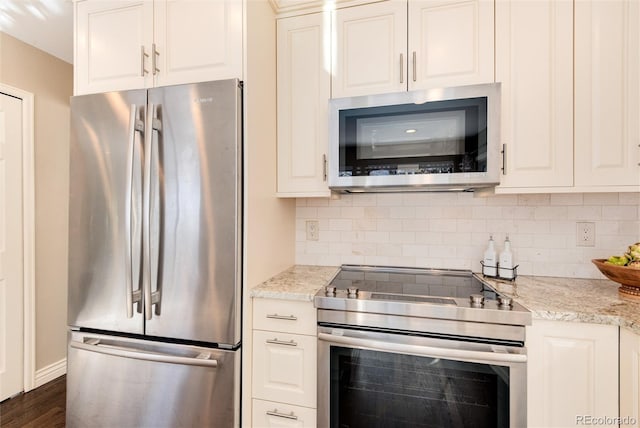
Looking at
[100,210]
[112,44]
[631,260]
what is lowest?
[631,260]

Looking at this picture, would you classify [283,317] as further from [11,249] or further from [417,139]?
[11,249]

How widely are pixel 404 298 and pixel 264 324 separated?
0.66 meters

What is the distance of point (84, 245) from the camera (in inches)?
60.9

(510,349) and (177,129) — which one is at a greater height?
(177,129)

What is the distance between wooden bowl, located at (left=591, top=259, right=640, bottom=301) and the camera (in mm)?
1311

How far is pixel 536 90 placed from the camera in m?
1.48

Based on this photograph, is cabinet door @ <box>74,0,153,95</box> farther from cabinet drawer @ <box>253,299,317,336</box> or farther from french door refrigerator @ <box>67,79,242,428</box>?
cabinet drawer @ <box>253,299,317,336</box>

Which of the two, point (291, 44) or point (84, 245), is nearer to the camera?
point (84, 245)

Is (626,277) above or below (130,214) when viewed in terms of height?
below

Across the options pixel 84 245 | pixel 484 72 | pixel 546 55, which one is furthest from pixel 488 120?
pixel 84 245

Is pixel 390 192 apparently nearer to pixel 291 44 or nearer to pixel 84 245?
pixel 291 44

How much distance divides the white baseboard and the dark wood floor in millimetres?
44

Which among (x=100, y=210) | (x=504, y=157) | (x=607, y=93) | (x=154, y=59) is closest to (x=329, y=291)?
(x=504, y=157)

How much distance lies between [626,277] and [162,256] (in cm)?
205
